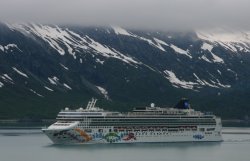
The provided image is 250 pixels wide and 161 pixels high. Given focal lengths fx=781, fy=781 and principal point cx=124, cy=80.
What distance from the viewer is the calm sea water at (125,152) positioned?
4198 inches

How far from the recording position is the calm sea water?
4198 inches

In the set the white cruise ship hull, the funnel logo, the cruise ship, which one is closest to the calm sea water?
the white cruise ship hull

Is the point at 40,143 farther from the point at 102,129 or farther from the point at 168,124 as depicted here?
the point at 168,124

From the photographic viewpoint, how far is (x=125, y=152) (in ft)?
380

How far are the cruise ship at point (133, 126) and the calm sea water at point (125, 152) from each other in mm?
1958

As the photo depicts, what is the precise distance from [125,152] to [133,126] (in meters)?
15.4

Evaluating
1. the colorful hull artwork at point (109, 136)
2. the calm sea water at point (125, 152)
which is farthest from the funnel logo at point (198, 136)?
the colorful hull artwork at point (109, 136)

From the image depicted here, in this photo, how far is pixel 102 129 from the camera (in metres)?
127

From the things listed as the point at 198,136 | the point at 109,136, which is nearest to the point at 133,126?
the point at 109,136

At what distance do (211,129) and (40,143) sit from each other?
101ft

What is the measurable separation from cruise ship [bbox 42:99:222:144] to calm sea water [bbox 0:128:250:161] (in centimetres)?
196

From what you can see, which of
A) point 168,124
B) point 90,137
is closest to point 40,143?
point 90,137

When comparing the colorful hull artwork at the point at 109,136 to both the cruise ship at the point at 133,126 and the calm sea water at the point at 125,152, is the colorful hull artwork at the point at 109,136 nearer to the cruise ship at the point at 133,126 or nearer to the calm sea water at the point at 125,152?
the cruise ship at the point at 133,126

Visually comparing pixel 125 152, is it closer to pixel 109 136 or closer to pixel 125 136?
pixel 109 136
